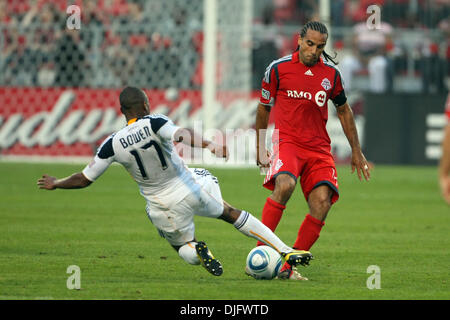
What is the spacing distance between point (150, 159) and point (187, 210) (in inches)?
20.3

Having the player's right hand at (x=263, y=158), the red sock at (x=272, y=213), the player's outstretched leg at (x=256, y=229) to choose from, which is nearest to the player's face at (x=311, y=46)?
the player's right hand at (x=263, y=158)

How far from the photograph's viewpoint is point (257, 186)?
15602mm

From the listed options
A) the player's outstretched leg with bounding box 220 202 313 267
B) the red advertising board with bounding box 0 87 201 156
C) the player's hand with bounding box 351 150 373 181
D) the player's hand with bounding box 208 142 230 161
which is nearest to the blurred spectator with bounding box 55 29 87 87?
the red advertising board with bounding box 0 87 201 156

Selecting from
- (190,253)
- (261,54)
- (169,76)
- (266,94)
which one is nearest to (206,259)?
(190,253)

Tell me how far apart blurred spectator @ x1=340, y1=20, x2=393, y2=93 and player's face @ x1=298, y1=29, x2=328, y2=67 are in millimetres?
12878

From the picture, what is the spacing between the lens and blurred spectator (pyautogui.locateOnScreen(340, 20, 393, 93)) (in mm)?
21062

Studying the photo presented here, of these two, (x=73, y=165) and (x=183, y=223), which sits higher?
(x=183, y=223)

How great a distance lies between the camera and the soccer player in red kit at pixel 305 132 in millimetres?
7672

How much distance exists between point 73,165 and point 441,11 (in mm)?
11208

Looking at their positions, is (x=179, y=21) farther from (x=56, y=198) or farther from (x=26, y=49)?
(x=56, y=198)

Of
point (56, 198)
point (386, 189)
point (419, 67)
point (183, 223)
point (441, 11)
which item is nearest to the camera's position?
point (183, 223)
